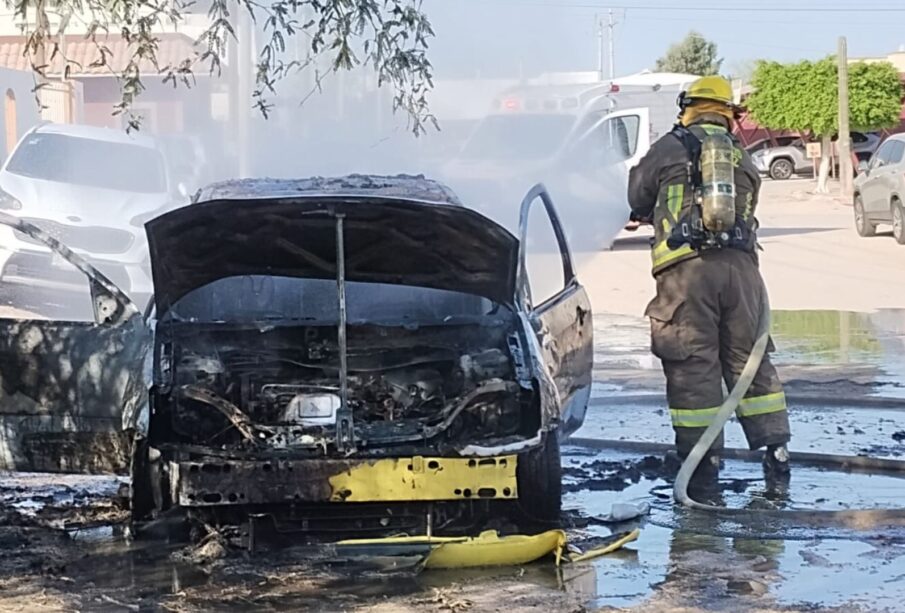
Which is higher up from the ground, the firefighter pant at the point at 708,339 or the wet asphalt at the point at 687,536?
the firefighter pant at the point at 708,339

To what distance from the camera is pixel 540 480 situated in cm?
601

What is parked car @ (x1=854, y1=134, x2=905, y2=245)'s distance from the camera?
21806 millimetres

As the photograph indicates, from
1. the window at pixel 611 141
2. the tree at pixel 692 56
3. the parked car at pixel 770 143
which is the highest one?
the tree at pixel 692 56

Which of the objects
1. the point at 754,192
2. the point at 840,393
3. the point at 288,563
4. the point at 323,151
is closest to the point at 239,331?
the point at 288,563

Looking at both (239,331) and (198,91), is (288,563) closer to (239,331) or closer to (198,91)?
(239,331)

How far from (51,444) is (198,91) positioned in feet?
36.9

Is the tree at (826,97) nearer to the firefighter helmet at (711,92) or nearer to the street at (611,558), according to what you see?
the street at (611,558)

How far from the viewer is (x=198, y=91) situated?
17.0 meters

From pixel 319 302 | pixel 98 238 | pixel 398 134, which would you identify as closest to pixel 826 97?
pixel 398 134

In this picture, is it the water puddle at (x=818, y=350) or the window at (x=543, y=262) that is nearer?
the window at (x=543, y=262)

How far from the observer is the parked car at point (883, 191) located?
71.5 feet

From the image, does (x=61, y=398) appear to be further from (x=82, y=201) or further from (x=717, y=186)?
(x=82, y=201)

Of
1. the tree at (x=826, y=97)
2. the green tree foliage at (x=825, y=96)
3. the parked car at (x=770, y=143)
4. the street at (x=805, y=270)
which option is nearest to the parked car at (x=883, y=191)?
the street at (x=805, y=270)

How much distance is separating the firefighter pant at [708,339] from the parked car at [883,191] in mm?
14920
